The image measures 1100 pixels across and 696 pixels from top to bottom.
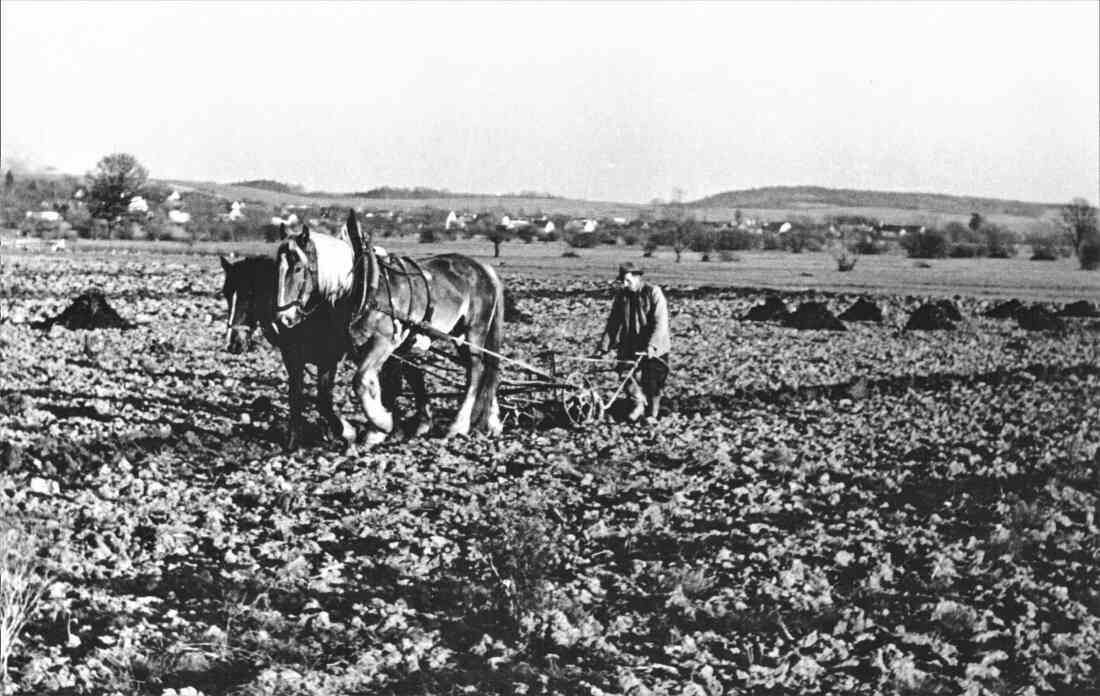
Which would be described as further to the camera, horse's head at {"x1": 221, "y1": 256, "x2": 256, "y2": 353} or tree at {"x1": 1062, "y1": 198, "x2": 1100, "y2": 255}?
tree at {"x1": 1062, "y1": 198, "x2": 1100, "y2": 255}

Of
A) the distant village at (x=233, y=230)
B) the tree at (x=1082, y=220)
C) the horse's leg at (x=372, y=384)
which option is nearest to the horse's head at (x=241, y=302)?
the horse's leg at (x=372, y=384)

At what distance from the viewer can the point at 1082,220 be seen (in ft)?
129

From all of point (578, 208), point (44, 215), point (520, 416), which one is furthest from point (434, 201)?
point (520, 416)

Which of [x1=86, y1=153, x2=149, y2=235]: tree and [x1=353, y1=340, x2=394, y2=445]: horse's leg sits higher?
[x1=86, y1=153, x2=149, y2=235]: tree

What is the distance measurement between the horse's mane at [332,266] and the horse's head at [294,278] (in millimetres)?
60

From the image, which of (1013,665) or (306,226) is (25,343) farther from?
(1013,665)

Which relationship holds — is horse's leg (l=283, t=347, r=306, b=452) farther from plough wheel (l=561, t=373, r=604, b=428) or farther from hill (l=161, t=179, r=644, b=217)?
hill (l=161, t=179, r=644, b=217)

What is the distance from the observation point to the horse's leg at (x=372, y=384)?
875 centimetres

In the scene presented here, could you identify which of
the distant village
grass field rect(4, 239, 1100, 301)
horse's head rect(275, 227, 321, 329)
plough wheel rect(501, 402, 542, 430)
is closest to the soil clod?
plough wheel rect(501, 402, 542, 430)

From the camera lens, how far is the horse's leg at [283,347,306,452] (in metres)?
8.91

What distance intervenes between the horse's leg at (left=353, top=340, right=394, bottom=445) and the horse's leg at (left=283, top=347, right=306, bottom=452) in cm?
50

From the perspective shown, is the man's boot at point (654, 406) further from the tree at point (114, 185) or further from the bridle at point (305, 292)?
the tree at point (114, 185)

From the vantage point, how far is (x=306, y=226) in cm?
834

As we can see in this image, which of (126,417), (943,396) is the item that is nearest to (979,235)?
(943,396)
